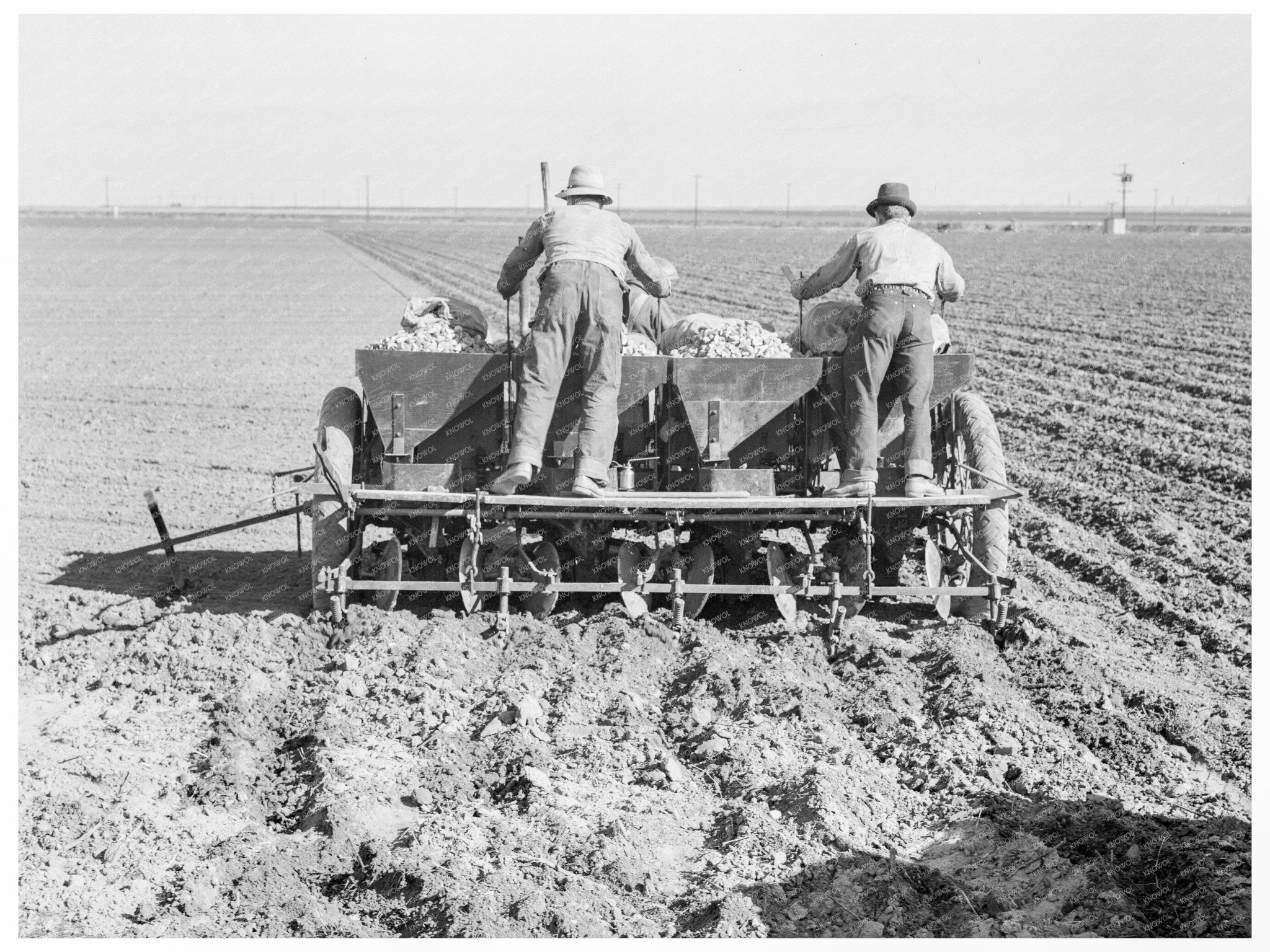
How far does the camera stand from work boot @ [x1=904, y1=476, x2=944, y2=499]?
24.4 ft

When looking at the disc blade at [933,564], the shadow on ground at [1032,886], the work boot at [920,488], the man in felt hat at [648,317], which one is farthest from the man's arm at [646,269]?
the shadow on ground at [1032,886]

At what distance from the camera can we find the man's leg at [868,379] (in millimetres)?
7406

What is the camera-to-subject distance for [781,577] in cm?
766

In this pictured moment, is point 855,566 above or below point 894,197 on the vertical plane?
below

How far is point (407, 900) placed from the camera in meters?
4.79

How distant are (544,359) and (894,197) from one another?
2072 millimetres

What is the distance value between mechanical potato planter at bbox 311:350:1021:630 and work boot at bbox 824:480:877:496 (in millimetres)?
76

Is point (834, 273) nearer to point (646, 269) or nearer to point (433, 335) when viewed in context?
point (646, 269)

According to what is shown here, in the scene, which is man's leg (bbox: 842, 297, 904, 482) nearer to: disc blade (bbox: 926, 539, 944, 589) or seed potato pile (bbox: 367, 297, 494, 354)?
disc blade (bbox: 926, 539, 944, 589)

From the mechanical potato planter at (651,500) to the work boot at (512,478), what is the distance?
8 cm

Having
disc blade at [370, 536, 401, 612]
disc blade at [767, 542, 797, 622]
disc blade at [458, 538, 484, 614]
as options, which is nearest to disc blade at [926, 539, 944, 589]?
disc blade at [767, 542, 797, 622]

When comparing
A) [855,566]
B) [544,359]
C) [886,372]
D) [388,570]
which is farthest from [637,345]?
[388,570]

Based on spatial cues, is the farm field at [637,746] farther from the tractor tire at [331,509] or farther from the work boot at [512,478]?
the work boot at [512,478]
